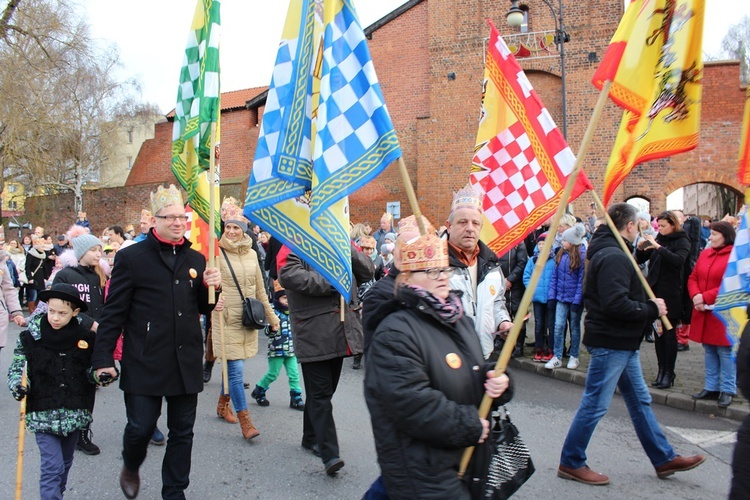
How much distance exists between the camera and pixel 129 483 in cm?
397

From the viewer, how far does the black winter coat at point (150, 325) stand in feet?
12.7

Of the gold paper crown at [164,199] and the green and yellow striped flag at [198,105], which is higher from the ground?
the green and yellow striped flag at [198,105]

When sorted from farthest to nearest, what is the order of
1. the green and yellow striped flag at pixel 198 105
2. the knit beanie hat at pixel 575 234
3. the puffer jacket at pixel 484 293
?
1. the knit beanie hat at pixel 575 234
2. the green and yellow striped flag at pixel 198 105
3. the puffer jacket at pixel 484 293

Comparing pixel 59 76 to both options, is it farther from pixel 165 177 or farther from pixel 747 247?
pixel 747 247

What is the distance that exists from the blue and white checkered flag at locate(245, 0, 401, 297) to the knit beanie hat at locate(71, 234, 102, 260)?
2697 mm

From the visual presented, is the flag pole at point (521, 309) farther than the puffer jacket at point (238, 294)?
No

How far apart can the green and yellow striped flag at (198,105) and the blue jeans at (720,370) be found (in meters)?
5.37

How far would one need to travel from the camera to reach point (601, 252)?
443 centimetres

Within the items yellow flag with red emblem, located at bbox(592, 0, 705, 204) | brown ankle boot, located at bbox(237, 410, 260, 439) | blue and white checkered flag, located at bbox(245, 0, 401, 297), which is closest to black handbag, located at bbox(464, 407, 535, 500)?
blue and white checkered flag, located at bbox(245, 0, 401, 297)

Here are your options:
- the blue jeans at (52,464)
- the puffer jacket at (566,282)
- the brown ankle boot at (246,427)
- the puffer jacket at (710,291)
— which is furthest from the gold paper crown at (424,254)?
the puffer jacket at (566,282)

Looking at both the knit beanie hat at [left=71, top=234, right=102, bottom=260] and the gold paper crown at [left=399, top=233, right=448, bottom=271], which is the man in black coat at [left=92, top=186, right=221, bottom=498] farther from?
the knit beanie hat at [left=71, top=234, right=102, bottom=260]

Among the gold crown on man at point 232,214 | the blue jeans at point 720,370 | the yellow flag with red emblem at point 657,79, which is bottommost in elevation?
the blue jeans at point 720,370

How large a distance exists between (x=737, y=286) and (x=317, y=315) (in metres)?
3.17

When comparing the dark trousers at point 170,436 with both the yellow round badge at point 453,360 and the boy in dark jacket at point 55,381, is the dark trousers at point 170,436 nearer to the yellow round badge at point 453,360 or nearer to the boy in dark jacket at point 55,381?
the boy in dark jacket at point 55,381
